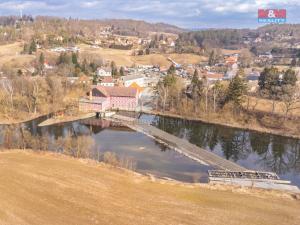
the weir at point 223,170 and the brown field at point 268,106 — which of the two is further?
the brown field at point 268,106

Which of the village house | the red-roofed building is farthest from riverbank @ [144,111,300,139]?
the village house

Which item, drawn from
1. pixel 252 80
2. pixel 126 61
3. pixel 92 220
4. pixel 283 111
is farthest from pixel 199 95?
pixel 126 61

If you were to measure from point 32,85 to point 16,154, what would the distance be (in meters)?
16.6

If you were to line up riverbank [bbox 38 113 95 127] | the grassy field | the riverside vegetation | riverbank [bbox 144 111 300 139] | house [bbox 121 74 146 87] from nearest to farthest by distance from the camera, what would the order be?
the grassy field, riverbank [bbox 144 111 300 139], riverbank [bbox 38 113 95 127], the riverside vegetation, house [bbox 121 74 146 87]

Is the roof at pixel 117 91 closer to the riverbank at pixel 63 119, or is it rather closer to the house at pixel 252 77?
the riverbank at pixel 63 119

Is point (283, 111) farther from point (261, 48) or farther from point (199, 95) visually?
point (261, 48)

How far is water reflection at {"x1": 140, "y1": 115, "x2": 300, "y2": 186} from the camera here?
22.4 meters

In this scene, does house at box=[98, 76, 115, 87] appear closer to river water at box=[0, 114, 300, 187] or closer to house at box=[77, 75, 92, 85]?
house at box=[77, 75, 92, 85]

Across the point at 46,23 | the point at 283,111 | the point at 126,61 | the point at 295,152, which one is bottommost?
the point at 295,152

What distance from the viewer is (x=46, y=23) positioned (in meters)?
93.6

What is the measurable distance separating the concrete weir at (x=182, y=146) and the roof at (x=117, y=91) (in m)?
3.57

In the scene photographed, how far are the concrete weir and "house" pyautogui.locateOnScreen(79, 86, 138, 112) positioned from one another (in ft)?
10.2

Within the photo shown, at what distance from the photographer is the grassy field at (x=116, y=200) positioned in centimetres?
1359

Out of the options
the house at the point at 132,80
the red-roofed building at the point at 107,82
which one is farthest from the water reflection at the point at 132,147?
the house at the point at 132,80
